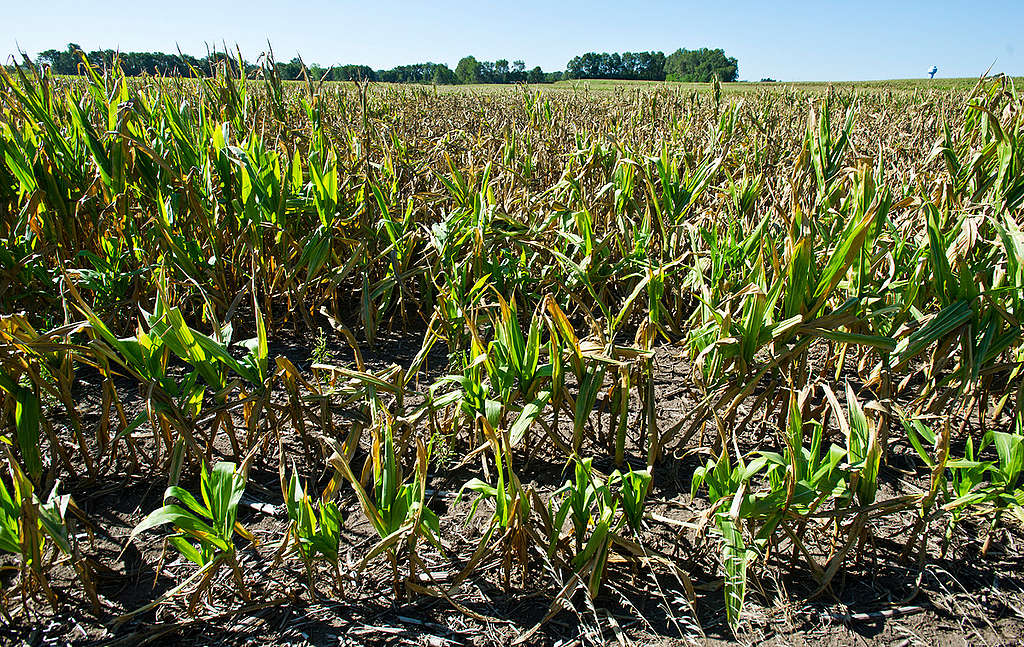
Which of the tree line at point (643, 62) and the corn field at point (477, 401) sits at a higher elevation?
the tree line at point (643, 62)

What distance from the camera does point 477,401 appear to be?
121 cm

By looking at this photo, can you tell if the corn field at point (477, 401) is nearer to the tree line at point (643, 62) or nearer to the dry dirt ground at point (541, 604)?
the dry dirt ground at point (541, 604)

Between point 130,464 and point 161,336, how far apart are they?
0.39m

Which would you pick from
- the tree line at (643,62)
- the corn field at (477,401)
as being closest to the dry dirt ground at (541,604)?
the corn field at (477,401)

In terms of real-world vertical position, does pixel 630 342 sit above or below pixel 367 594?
above

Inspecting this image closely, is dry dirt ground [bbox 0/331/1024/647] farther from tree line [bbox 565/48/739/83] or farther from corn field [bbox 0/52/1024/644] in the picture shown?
tree line [bbox 565/48/739/83]

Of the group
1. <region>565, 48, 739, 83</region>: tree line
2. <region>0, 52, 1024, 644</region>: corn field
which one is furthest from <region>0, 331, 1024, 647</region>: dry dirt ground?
<region>565, 48, 739, 83</region>: tree line

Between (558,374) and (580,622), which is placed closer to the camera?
(580,622)

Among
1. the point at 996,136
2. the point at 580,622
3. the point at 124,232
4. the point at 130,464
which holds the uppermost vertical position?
the point at 996,136

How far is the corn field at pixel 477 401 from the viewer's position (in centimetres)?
104

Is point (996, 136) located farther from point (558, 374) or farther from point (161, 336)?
point (161, 336)

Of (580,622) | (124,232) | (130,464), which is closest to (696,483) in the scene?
(580,622)

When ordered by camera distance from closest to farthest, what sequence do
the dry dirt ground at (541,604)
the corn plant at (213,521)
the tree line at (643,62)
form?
the corn plant at (213,521) → the dry dirt ground at (541,604) → the tree line at (643,62)

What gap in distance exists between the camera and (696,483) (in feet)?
3.61
